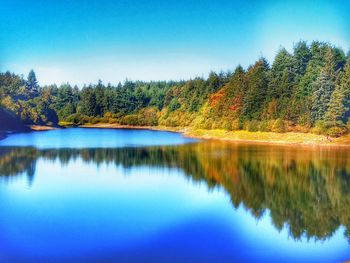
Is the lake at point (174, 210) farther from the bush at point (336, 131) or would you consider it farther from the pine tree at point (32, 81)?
the pine tree at point (32, 81)

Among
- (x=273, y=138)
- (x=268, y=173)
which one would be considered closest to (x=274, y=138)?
(x=273, y=138)

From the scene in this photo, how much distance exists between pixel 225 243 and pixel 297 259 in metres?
2.82

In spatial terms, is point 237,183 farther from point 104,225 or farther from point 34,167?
point 34,167

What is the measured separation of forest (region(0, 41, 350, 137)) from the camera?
194ft

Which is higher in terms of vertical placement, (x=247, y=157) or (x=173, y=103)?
(x=173, y=103)

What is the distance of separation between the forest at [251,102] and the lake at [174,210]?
20922 mm

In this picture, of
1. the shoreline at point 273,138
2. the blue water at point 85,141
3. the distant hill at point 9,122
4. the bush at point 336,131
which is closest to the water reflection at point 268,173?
the blue water at point 85,141

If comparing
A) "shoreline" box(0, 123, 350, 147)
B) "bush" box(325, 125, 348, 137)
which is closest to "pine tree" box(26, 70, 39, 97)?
"shoreline" box(0, 123, 350, 147)

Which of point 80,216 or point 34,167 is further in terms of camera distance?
point 34,167

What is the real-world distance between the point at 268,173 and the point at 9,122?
63988 mm

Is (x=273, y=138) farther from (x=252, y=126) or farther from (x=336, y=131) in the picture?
(x=336, y=131)

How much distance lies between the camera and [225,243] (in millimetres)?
16375

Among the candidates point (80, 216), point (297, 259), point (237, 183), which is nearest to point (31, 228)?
point (80, 216)

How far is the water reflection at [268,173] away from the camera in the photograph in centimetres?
2112
